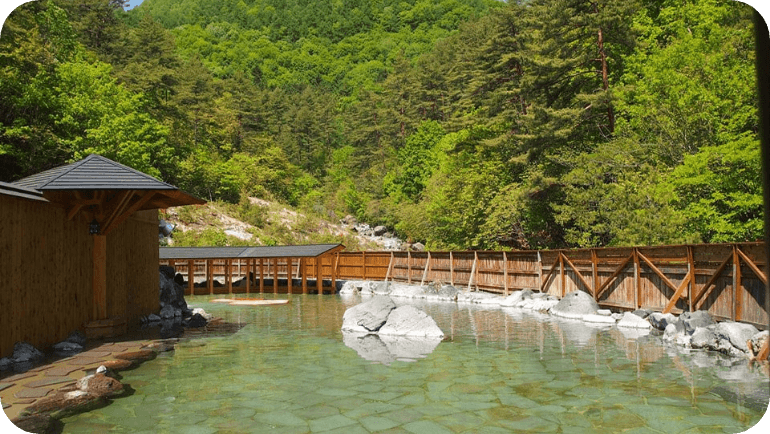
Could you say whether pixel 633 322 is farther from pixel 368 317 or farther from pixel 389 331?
pixel 368 317

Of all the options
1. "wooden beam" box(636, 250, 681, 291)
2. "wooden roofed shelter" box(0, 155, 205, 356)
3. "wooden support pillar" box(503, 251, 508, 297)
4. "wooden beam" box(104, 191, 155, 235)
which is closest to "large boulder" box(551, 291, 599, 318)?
"wooden beam" box(636, 250, 681, 291)

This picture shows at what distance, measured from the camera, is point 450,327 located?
1444 centimetres

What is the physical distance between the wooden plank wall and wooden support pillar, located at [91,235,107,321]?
11cm

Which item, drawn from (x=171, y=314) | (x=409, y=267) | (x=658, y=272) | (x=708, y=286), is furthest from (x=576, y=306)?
(x=409, y=267)

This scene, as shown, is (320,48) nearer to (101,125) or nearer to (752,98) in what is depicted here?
(101,125)

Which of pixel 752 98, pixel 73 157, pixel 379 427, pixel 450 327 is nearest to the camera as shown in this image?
pixel 379 427

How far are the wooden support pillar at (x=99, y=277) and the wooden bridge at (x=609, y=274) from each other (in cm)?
1208

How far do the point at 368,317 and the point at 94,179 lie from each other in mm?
7237

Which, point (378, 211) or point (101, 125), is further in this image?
point (378, 211)

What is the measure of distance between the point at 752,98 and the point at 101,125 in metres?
28.1

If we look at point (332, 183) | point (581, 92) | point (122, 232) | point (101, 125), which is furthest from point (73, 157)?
point (332, 183)

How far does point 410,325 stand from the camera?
44.3 ft

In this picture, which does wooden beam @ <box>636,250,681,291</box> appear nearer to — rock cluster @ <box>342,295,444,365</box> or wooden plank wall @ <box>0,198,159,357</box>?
rock cluster @ <box>342,295,444,365</box>

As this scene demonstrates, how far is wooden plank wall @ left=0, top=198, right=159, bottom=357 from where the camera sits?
8867 mm
